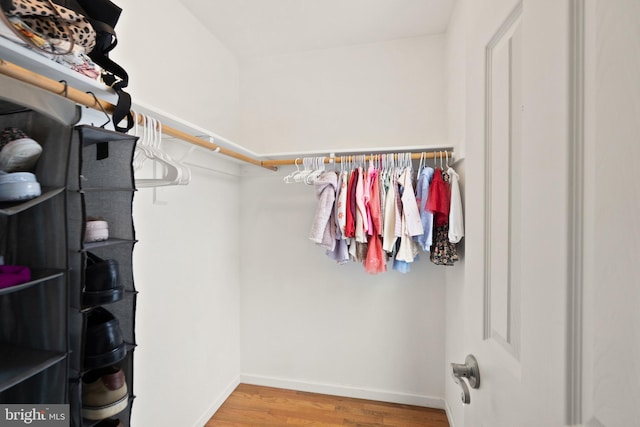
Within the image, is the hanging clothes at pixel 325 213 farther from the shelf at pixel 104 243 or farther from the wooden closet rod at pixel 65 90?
the shelf at pixel 104 243

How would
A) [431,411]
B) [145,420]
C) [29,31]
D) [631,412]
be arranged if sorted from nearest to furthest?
[631,412], [29,31], [145,420], [431,411]

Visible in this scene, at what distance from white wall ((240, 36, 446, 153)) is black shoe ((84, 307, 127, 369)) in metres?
1.62

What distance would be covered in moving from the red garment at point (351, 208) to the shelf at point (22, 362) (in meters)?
1.31

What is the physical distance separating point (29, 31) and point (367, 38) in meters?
1.83

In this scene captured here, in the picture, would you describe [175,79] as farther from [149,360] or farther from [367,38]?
[149,360]

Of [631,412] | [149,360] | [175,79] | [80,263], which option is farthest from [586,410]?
[175,79]

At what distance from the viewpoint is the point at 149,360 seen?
4.38 ft

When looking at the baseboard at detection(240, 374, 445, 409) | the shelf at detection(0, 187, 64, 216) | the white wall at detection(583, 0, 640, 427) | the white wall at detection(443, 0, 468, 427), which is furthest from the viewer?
the baseboard at detection(240, 374, 445, 409)

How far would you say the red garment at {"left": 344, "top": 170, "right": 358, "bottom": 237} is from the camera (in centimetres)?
167

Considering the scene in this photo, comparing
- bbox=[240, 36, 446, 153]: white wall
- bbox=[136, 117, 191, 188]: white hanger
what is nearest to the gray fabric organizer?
bbox=[136, 117, 191, 188]: white hanger

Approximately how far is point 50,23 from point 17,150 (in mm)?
307

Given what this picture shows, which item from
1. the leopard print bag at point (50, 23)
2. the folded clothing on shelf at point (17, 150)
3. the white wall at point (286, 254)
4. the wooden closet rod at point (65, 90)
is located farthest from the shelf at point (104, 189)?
the white wall at point (286, 254)

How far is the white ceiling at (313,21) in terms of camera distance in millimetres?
1593

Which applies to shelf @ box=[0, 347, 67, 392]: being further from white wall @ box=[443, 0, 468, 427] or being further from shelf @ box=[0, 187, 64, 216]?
white wall @ box=[443, 0, 468, 427]
